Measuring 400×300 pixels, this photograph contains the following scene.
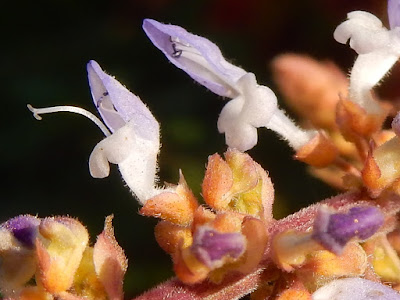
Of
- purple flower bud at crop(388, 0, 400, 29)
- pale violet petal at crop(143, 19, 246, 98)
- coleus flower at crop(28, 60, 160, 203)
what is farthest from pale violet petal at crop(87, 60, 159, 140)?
purple flower bud at crop(388, 0, 400, 29)

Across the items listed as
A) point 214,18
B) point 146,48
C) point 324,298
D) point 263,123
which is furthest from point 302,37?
point 324,298

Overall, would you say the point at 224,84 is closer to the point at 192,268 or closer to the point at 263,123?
the point at 263,123

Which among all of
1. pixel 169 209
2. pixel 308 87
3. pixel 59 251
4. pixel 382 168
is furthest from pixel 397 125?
pixel 59 251

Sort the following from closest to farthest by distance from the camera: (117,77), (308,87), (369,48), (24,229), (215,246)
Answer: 1. (215,246)
2. (24,229)
3. (369,48)
4. (308,87)
5. (117,77)

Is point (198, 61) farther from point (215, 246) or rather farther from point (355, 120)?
point (215, 246)

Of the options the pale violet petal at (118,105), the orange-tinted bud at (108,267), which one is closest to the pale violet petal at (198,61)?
the pale violet petal at (118,105)
